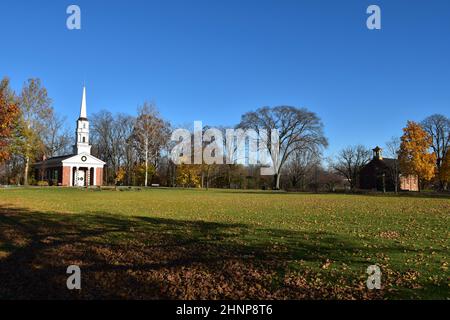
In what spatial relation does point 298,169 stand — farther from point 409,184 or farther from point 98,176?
point 98,176

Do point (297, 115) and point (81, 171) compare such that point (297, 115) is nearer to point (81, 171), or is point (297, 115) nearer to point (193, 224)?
point (81, 171)

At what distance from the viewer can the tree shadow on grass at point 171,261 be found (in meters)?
6.61

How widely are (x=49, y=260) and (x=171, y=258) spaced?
2747 millimetres

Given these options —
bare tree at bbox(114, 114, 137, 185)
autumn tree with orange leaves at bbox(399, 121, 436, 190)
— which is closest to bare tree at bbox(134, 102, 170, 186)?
bare tree at bbox(114, 114, 137, 185)

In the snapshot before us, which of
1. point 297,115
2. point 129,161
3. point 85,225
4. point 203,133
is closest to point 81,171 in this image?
point 129,161

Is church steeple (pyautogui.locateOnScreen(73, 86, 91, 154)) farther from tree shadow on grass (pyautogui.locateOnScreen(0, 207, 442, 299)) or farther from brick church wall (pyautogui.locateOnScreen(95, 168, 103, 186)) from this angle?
tree shadow on grass (pyautogui.locateOnScreen(0, 207, 442, 299))

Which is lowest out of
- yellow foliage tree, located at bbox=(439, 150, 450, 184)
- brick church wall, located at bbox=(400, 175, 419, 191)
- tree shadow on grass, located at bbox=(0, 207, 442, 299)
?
tree shadow on grass, located at bbox=(0, 207, 442, 299)

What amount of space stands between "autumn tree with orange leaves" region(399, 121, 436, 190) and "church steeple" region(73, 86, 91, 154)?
53.6 metres

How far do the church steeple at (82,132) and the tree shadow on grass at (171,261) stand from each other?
62.6 metres

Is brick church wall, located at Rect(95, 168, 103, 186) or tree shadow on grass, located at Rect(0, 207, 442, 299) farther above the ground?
brick church wall, located at Rect(95, 168, 103, 186)

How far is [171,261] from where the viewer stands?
8.58 metres

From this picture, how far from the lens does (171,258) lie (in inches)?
348

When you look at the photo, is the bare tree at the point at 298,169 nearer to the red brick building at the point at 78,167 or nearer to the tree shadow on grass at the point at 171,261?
the red brick building at the point at 78,167

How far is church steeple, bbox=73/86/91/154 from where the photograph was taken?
7238 cm
